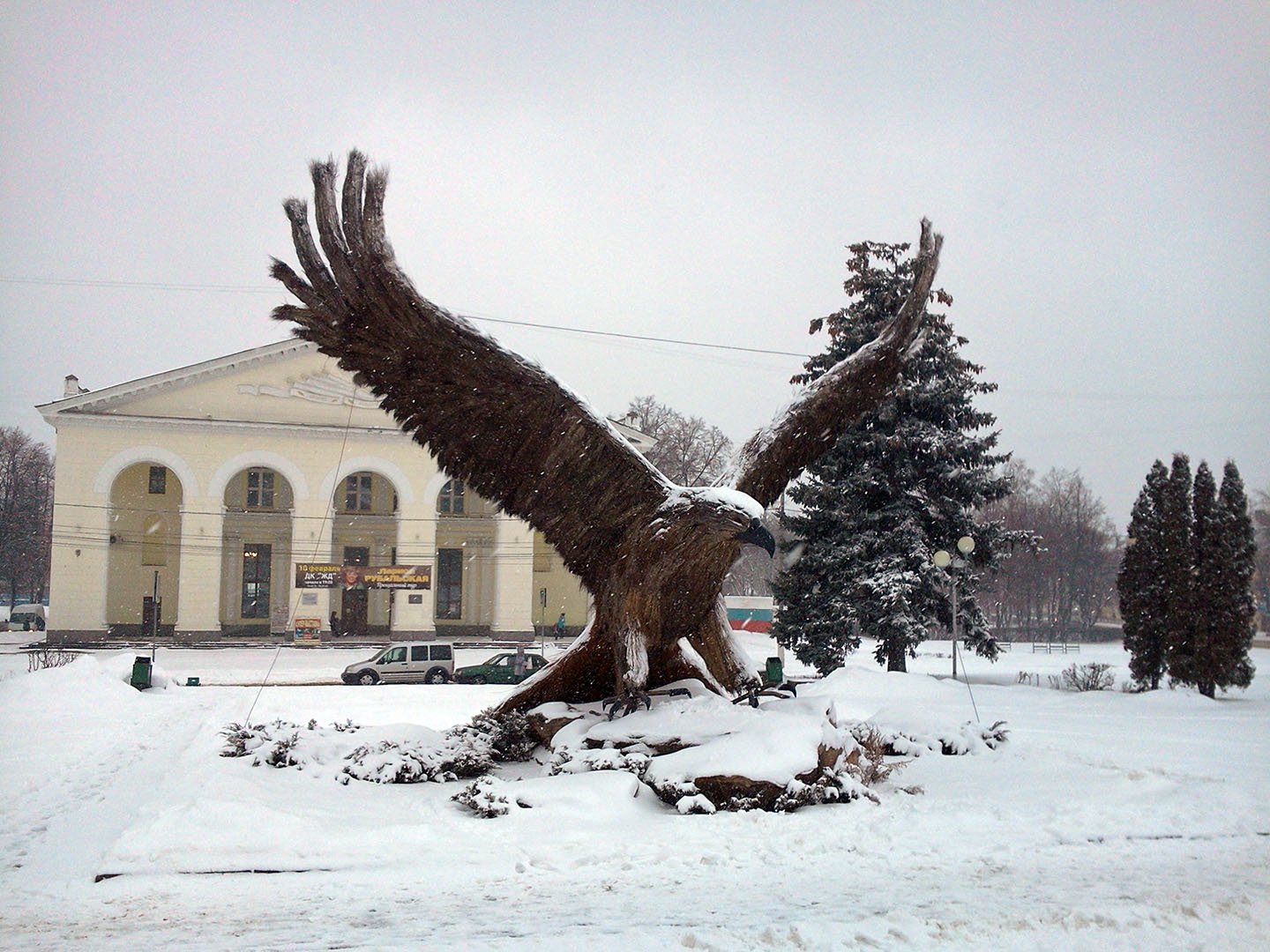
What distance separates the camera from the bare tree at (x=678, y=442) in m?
24.5

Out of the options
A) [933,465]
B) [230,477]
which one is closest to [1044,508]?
[933,465]

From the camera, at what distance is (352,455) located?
82.1ft

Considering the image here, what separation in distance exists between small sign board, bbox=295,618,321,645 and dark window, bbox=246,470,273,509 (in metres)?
4.51

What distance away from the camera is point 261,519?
943 inches

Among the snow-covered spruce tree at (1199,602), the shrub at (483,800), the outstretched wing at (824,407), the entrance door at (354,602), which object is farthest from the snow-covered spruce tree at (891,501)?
the entrance door at (354,602)

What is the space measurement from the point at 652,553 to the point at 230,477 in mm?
19312

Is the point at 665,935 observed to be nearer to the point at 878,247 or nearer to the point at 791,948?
the point at 791,948

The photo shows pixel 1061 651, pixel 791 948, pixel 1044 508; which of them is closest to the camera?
pixel 791 948

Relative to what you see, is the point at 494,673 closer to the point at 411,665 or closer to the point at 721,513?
the point at 411,665

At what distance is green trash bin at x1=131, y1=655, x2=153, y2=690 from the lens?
14.0 metres

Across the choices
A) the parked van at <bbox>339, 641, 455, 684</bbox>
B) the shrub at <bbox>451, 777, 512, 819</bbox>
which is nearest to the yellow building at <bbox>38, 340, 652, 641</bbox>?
the parked van at <bbox>339, 641, 455, 684</bbox>

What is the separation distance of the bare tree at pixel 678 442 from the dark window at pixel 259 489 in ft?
34.5

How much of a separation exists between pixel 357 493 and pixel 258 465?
2.91 metres

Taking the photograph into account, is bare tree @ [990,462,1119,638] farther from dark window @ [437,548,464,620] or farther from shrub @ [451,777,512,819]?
dark window @ [437,548,464,620]
